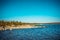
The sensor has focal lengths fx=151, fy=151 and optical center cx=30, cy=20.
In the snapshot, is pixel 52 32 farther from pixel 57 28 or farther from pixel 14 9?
pixel 14 9

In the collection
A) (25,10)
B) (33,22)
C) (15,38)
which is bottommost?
(15,38)

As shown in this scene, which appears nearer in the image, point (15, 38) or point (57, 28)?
point (15, 38)

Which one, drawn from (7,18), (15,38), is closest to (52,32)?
(15,38)

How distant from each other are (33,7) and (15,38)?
108 cm

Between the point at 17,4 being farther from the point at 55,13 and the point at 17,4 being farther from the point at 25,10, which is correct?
the point at 55,13

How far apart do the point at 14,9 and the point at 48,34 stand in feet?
4.34

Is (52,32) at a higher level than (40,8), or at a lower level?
lower

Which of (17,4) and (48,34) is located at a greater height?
(17,4)

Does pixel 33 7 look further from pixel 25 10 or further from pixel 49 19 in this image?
pixel 49 19

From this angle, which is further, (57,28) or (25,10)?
(57,28)

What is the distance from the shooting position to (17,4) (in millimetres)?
4520

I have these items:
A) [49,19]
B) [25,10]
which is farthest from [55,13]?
[25,10]

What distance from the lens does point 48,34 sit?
15.6 feet

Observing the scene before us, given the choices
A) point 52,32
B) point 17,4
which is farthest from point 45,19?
point 17,4
